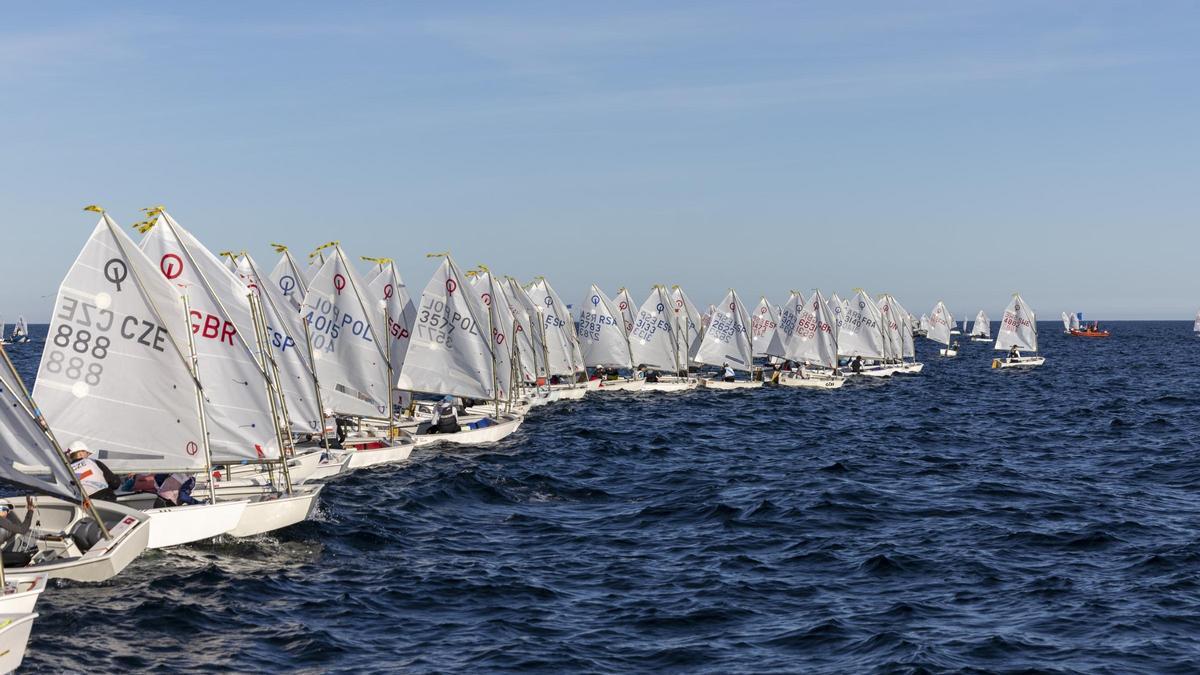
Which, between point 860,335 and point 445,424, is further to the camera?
point 860,335

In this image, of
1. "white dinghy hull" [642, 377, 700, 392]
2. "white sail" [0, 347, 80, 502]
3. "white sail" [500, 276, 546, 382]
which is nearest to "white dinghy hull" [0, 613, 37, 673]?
"white sail" [0, 347, 80, 502]

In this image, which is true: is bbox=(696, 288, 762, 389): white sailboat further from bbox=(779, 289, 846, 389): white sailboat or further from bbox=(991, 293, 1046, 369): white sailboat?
bbox=(991, 293, 1046, 369): white sailboat

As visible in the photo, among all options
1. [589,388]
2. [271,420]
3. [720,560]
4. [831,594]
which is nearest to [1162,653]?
[831,594]

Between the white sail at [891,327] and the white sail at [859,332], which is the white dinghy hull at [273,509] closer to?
the white sail at [859,332]

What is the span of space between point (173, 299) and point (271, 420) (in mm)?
4120

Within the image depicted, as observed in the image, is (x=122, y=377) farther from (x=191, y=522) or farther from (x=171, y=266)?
(x=191, y=522)

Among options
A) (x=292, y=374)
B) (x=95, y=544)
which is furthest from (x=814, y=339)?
(x=95, y=544)

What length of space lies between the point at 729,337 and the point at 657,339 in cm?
572

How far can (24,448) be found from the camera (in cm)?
2036

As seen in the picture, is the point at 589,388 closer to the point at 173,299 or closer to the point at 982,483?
the point at 982,483

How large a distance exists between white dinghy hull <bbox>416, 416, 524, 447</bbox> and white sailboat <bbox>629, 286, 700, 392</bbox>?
111 feet

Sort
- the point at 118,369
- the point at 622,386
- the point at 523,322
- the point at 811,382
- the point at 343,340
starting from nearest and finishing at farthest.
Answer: the point at 118,369 < the point at 343,340 < the point at 523,322 < the point at 622,386 < the point at 811,382

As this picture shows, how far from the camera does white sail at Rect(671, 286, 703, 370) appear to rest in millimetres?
88062

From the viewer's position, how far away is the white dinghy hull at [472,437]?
4788cm
